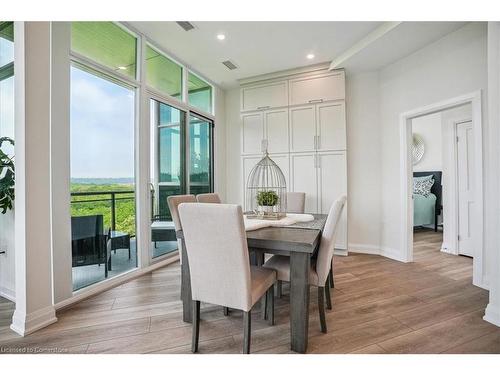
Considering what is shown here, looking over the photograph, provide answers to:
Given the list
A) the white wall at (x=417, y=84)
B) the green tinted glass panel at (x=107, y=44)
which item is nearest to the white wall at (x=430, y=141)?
the white wall at (x=417, y=84)

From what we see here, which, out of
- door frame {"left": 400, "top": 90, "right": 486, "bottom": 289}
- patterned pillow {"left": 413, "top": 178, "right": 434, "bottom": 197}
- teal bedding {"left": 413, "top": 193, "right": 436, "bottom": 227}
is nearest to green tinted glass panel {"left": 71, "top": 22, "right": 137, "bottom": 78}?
door frame {"left": 400, "top": 90, "right": 486, "bottom": 289}

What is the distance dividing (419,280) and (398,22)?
110 inches

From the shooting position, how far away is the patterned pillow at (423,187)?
16.9ft

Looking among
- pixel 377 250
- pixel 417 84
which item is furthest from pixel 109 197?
pixel 417 84

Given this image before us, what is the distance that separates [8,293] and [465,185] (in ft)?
18.4

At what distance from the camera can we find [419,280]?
273 cm

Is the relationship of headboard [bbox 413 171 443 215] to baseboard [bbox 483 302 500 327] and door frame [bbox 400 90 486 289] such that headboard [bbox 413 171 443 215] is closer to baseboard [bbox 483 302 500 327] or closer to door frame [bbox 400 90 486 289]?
door frame [bbox 400 90 486 289]

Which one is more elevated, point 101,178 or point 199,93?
point 199,93

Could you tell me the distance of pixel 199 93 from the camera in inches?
165

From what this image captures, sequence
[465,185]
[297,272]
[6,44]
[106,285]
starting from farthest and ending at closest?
1. [465,185]
2. [106,285]
3. [6,44]
4. [297,272]

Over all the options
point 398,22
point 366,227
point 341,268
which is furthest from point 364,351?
point 398,22

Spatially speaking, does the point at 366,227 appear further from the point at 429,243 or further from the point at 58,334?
the point at 58,334

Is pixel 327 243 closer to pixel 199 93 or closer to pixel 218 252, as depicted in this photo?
pixel 218 252

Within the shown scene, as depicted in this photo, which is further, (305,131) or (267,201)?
(305,131)
